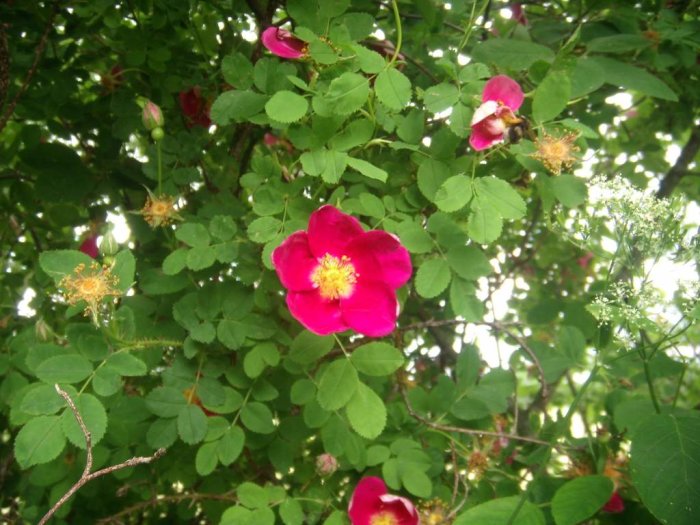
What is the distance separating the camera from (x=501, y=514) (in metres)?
1.03

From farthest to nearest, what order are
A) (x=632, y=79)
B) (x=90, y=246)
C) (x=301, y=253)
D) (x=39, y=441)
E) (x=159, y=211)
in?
(x=90, y=246), (x=632, y=79), (x=159, y=211), (x=301, y=253), (x=39, y=441)

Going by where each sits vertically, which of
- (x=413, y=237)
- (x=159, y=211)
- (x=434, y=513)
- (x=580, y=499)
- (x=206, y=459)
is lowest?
(x=434, y=513)

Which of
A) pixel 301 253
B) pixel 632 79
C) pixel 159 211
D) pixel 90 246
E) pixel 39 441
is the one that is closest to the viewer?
pixel 39 441

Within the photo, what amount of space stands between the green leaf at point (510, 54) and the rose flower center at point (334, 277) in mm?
421

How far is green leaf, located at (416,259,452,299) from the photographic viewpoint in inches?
41.4

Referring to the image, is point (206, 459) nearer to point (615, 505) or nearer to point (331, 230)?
point (331, 230)

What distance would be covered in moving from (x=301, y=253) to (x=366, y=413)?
0.24 m

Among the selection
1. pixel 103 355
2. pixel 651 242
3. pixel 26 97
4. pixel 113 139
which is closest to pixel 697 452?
pixel 651 242

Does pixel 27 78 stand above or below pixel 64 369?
above

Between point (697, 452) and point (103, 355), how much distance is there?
778 mm

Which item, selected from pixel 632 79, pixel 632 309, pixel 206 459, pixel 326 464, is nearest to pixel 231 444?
pixel 206 459

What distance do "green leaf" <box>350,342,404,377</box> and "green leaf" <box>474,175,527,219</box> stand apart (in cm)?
24

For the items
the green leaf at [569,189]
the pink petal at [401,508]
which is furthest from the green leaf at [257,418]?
the green leaf at [569,189]

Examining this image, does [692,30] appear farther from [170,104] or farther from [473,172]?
[170,104]
